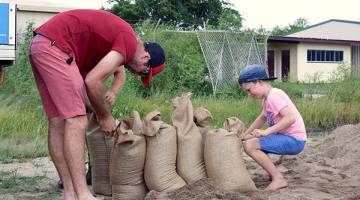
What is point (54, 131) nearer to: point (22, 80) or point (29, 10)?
point (22, 80)

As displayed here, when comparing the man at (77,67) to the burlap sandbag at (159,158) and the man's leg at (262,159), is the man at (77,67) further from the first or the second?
the man's leg at (262,159)

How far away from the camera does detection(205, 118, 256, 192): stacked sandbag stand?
4543 mm

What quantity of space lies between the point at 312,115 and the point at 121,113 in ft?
13.2

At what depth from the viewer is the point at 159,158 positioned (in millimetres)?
4465

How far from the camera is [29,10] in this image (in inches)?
626

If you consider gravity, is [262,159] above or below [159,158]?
below

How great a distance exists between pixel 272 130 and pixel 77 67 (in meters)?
1.71

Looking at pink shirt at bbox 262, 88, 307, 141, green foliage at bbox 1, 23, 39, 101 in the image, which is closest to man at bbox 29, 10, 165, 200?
pink shirt at bbox 262, 88, 307, 141

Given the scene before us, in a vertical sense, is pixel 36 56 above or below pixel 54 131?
above

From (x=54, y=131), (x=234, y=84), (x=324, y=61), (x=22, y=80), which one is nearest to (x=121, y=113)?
(x=22, y=80)

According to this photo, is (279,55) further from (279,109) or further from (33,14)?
(279,109)

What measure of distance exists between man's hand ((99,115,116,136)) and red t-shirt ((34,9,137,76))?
49 cm

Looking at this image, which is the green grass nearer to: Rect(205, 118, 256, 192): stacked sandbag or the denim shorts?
Rect(205, 118, 256, 192): stacked sandbag

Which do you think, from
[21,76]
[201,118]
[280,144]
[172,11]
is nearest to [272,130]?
[280,144]
